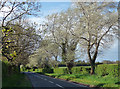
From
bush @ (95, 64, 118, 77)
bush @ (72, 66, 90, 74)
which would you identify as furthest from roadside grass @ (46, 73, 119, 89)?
bush @ (72, 66, 90, 74)

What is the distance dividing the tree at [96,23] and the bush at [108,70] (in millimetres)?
1697

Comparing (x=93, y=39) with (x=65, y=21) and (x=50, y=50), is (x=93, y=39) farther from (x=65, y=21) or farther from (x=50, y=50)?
(x=50, y=50)

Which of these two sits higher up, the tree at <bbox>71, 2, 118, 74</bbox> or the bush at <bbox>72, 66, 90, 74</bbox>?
the tree at <bbox>71, 2, 118, 74</bbox>

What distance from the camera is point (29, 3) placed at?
35.6ft

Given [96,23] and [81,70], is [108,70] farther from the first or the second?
[81,70]

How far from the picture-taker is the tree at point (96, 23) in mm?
21875

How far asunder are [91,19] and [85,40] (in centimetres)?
444

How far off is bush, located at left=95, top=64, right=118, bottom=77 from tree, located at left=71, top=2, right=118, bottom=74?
1.70m

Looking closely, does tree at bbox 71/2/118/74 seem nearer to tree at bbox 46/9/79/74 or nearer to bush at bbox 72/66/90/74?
tree at bbox 46/9/79/74

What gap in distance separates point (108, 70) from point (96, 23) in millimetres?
6545

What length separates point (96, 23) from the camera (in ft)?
73.4

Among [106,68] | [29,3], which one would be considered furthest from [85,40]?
[29,3]

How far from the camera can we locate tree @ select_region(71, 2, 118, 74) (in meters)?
21.9

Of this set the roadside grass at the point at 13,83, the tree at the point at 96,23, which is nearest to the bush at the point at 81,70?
the tree at the point at 96,23
